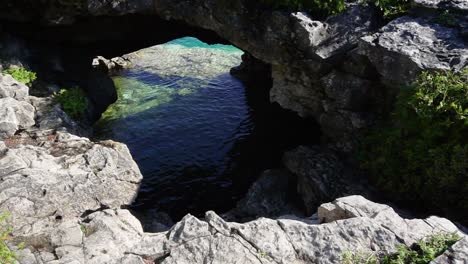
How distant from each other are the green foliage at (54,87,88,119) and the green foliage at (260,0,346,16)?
39.0ft

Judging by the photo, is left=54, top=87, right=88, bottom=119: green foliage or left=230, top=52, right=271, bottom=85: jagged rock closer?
left=54, top=87, right=88, bottom=119: green foliage

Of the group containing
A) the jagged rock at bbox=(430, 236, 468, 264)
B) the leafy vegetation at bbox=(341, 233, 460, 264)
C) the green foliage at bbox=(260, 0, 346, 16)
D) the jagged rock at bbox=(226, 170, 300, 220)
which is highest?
the green foliage at bbox=(260, 0, 346, 16)

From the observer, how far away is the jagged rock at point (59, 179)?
1280 cm

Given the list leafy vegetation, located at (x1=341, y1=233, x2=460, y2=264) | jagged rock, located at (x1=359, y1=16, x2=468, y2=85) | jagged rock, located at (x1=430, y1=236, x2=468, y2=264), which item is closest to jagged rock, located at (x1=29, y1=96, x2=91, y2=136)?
leafy vegetation, located at (x1=341, y1=233, x2=460, y2=264)

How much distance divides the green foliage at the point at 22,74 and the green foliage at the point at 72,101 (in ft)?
5.55

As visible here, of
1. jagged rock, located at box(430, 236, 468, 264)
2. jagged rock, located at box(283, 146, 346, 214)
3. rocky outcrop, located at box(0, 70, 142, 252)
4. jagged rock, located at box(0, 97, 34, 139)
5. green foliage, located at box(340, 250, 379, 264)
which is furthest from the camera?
jagged rock, located at box(283, 146, 346, 214)

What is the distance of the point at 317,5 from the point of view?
58.1 ft

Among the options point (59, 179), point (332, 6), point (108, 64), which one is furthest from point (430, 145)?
point (108, 64)

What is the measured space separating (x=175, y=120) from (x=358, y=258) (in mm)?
20972

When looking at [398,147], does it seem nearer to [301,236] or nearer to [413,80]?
[413,80]

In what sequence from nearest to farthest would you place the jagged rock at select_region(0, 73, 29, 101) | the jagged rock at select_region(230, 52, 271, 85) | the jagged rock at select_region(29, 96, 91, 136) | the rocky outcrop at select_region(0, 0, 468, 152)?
the rocky outcrop at select_region(0, 0, 468, 152) → the jagged rock at select_region(29, 96, 91, 136) → the jagged rock at select_region(0, 73, 29, 101) → the jagged rock at select_region(230, 52, 271, 85)

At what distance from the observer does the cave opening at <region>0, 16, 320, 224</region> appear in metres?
22.9

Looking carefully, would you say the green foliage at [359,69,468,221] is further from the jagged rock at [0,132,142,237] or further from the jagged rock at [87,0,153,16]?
the jagged rock at [87,0,153,16]

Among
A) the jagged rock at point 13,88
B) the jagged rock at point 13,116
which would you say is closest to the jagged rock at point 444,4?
the jagged rock at point 13,116
